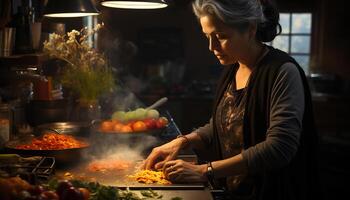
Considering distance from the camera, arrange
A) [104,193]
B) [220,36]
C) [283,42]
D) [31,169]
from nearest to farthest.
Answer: [104,193]
[31,169]
[220,36]
[283,42]

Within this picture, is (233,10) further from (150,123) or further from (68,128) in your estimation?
(68,128)

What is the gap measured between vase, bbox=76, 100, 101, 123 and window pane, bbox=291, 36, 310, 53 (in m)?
5.97

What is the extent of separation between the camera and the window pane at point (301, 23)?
8.97 m

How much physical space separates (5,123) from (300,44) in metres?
7.21

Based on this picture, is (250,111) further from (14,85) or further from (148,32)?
(148,32)

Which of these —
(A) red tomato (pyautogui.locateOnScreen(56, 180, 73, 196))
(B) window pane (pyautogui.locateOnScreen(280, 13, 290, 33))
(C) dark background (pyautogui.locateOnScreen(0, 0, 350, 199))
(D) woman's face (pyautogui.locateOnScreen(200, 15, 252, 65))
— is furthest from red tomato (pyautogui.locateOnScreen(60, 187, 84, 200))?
(B) window pane (pyautogui.locateOnScreen(280, 13, 290, 33))

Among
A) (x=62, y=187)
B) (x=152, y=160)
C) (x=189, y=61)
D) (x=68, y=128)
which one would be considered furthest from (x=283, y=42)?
(x=62, y=187)

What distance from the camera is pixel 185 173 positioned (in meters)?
2.20

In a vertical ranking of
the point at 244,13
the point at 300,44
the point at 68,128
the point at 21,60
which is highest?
the point at 244,13

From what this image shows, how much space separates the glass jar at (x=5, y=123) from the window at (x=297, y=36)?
688cm

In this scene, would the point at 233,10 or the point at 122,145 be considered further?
the point at 122,145

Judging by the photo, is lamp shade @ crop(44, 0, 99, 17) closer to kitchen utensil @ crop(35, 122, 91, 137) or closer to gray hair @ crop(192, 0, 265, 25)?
kitchen utensil @ crop(35, 122, 91, 137)

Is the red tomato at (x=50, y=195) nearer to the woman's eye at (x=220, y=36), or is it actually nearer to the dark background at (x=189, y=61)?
the woman's eye at (x=220, y=36)

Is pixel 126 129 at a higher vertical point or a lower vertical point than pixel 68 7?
lower
